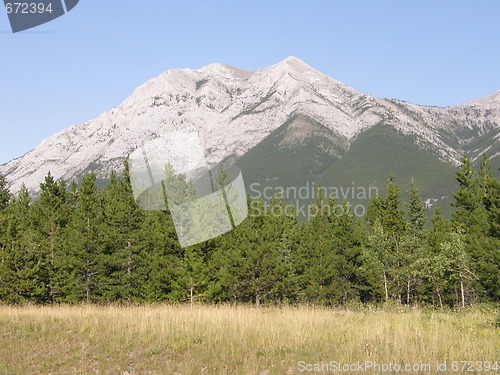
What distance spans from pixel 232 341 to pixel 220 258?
16.2m

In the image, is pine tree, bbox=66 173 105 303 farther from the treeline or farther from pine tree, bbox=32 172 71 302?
pine tree, bbox=32 172 71 302

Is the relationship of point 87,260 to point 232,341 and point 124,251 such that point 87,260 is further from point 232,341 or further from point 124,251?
point 232,341

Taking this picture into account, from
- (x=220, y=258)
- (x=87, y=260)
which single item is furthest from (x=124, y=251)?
(x=220, y=258)

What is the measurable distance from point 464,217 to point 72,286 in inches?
1848

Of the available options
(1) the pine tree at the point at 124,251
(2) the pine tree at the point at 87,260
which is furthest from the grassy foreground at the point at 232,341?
(2) the pine tree at the point at 87,260

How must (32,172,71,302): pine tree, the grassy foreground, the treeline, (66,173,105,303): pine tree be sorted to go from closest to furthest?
the grassy foreground → the treeline → (66,173,105,303): pine tree → (32,172,71,302): pine tree

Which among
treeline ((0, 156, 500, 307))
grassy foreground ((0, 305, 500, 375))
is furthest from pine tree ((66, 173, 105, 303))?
grassy foreground ((0, 305, 500, 375))

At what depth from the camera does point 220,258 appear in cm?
2633

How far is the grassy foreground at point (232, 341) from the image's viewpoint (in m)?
8.59

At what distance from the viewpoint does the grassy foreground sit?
8594 millimetres

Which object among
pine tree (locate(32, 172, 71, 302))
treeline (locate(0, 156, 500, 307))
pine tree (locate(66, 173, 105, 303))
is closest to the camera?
treeline (locate(0, 156, 500, 307))

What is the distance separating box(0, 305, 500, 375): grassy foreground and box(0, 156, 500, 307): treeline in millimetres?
13326

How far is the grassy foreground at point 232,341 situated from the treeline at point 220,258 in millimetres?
13326

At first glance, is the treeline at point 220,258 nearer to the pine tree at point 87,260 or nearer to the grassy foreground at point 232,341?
the pine tree at point 87,260
